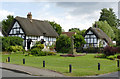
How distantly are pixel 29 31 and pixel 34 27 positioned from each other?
137 inches

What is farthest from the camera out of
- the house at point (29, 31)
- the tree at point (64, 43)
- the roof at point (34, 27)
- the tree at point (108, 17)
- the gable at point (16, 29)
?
the tree at point (108, 17)

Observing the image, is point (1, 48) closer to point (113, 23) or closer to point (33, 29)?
point (33, 29)

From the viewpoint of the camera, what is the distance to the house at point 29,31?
48.5 metres

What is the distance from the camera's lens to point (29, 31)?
48.7 m

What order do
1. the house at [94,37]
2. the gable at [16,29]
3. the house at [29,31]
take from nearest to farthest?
1. the house at [29,31]
2. the gable at [16,29]
3. the house at [94,37]

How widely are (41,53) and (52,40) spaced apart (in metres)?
23.7

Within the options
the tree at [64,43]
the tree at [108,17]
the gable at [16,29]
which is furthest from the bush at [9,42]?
the tree at [108,17]

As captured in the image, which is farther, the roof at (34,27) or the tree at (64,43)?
the roof at (34,27)

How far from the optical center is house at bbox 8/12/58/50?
48544mm

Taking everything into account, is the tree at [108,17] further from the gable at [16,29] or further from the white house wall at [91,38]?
the gable at [16,29]

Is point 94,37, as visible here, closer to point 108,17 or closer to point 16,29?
point 16,29

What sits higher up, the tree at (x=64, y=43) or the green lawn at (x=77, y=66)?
the tree at (x=64, y=43)

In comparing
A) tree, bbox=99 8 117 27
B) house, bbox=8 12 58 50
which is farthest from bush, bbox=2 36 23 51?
tree, bbox=99 8 117 27

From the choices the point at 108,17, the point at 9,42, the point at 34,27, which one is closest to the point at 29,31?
the point at 34,27
